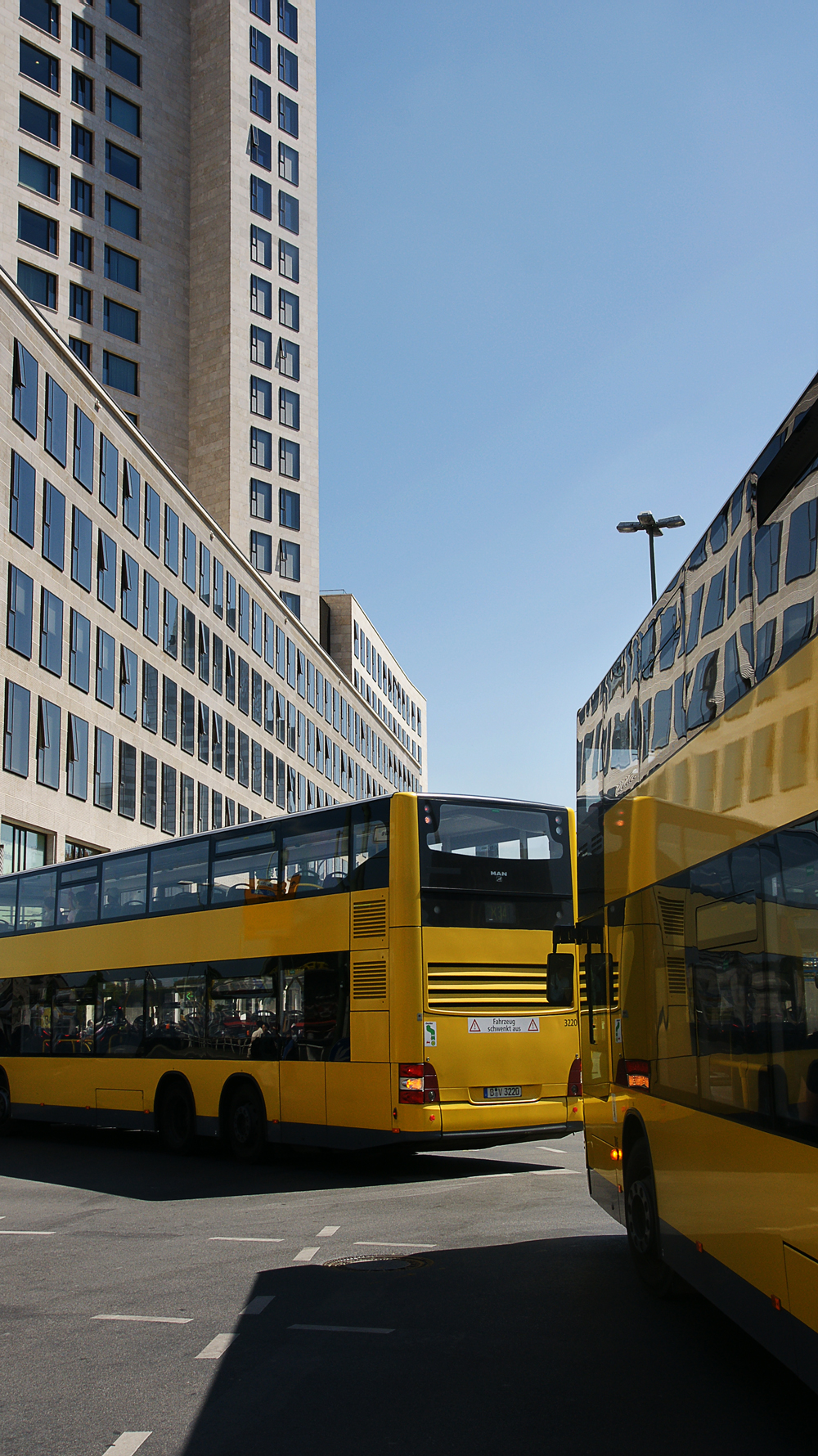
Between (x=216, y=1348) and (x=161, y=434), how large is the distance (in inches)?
2368

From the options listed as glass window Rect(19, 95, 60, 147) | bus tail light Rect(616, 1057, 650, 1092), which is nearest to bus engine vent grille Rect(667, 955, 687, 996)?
bus tail light Rect(616, 1057, 650, 1092)

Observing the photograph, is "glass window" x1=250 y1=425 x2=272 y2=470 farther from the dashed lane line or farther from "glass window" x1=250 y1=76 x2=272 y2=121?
the dashed lane line

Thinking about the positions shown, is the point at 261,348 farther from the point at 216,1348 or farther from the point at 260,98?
the point at 216,1348

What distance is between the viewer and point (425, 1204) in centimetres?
1186

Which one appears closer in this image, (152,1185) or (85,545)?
(152,1185)

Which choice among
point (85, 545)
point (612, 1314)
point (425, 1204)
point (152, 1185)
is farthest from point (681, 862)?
point (85, 545)

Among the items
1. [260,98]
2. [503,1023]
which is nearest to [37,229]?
[260,98]

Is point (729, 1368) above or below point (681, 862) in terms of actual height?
below

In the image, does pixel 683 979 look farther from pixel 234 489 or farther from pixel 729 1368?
pixel 234 489

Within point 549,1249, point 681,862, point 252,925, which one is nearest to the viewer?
point 681,862

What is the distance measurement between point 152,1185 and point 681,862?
9419 mm

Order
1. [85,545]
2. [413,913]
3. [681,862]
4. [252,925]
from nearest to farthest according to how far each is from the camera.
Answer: [681,862], [413,913], [252,925], [85,545]

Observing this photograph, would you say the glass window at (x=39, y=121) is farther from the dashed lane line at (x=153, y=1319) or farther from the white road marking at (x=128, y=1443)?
the white road marking at (x=128, y=1443)

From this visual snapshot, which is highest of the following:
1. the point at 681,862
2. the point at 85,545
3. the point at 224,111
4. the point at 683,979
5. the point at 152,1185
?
the point at 224,111
